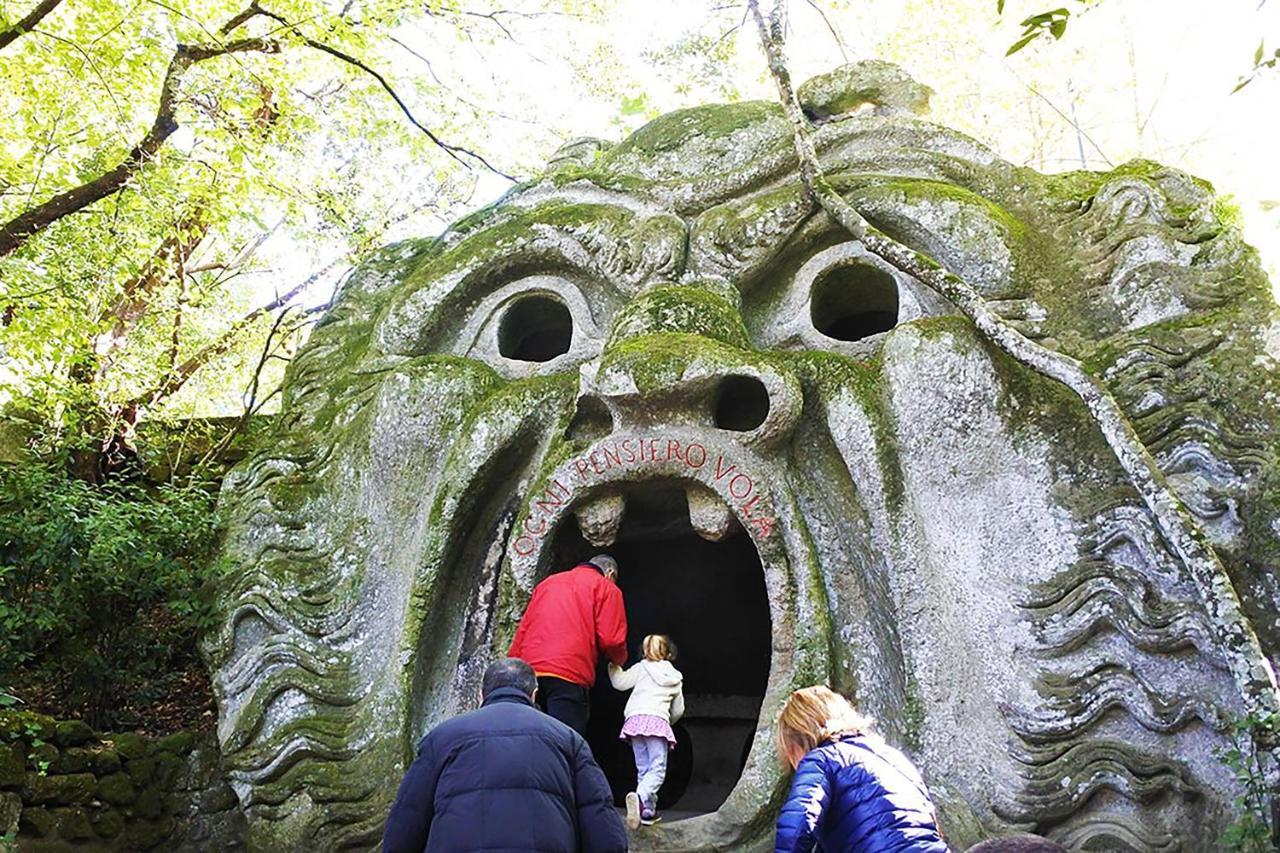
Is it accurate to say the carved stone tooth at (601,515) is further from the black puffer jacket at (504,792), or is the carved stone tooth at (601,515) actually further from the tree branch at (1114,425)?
the black puffer jacket at (504,792)

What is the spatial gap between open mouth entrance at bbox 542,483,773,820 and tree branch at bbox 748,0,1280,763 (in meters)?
2.26

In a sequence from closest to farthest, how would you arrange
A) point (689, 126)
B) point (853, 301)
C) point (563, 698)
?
point (563, 698) < point (853, 301) < point (689, 126)

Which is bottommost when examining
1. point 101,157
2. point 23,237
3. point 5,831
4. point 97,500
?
point 5,831

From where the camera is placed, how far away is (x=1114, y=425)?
4641 millimetres

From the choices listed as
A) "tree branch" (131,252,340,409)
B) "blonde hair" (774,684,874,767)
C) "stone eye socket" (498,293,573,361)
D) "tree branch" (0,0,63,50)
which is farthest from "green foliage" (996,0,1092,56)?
"tree branch" (131,252,340,409)

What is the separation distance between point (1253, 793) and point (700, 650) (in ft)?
13.6

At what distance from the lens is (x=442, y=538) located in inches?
228

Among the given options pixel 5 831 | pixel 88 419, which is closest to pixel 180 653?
pixel 88 419

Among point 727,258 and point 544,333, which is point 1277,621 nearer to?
point 727,258

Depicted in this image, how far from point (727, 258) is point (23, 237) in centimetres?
424

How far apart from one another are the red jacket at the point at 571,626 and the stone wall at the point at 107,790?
192 cm

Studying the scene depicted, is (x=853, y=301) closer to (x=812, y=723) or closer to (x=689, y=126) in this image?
(x=689, y=126)

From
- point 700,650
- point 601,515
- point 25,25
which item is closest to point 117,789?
point 601,515

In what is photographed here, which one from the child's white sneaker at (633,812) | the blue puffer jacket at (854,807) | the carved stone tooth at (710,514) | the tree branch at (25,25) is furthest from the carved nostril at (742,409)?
the tree branch at (25,25)
